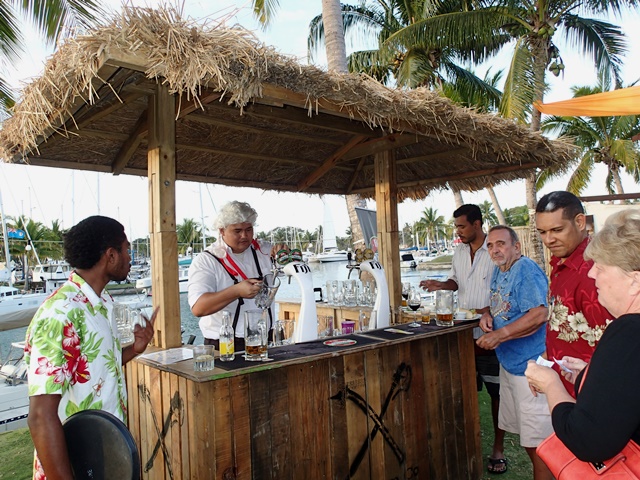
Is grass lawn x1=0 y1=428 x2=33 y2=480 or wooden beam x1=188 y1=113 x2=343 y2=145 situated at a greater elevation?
wooden beam x1=188 y1=113 x2=343 y2=145

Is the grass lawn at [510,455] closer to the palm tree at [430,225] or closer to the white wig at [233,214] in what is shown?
the white wig at [233,214]

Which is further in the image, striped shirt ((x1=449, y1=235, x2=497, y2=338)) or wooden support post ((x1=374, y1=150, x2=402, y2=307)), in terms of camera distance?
wooden support post ((x1=374, y1=150, x2=402, y2=307))

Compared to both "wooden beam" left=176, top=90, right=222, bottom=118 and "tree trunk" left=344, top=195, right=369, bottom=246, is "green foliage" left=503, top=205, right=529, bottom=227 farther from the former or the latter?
"wooden beam" left=176, top=90, right=222, bottom=118

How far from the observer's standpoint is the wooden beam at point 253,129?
3874 millimetres

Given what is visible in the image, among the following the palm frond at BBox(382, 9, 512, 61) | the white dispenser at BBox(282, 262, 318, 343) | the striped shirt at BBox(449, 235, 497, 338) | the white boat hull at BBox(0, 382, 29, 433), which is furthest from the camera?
the palm frond at BBox(382, 9, 512, 61)

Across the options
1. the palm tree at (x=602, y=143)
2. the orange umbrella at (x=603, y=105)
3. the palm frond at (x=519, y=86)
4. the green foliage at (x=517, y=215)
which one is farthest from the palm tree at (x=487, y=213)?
the orange umbrella at (x=603, y=105)

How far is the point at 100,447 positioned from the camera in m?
1.53

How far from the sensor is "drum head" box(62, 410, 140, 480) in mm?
1470

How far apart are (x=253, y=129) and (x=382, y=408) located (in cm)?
261

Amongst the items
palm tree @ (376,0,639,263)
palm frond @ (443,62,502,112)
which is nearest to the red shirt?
palm tree @ (376,0,639,263)

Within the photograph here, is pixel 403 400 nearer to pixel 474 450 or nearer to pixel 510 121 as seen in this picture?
pixel 474 450

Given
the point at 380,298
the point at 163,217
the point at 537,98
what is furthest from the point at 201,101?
the point at 537,98

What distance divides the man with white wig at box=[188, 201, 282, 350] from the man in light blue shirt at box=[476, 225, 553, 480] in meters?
1.67

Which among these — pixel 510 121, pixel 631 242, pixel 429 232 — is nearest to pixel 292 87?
pixel 631 242
